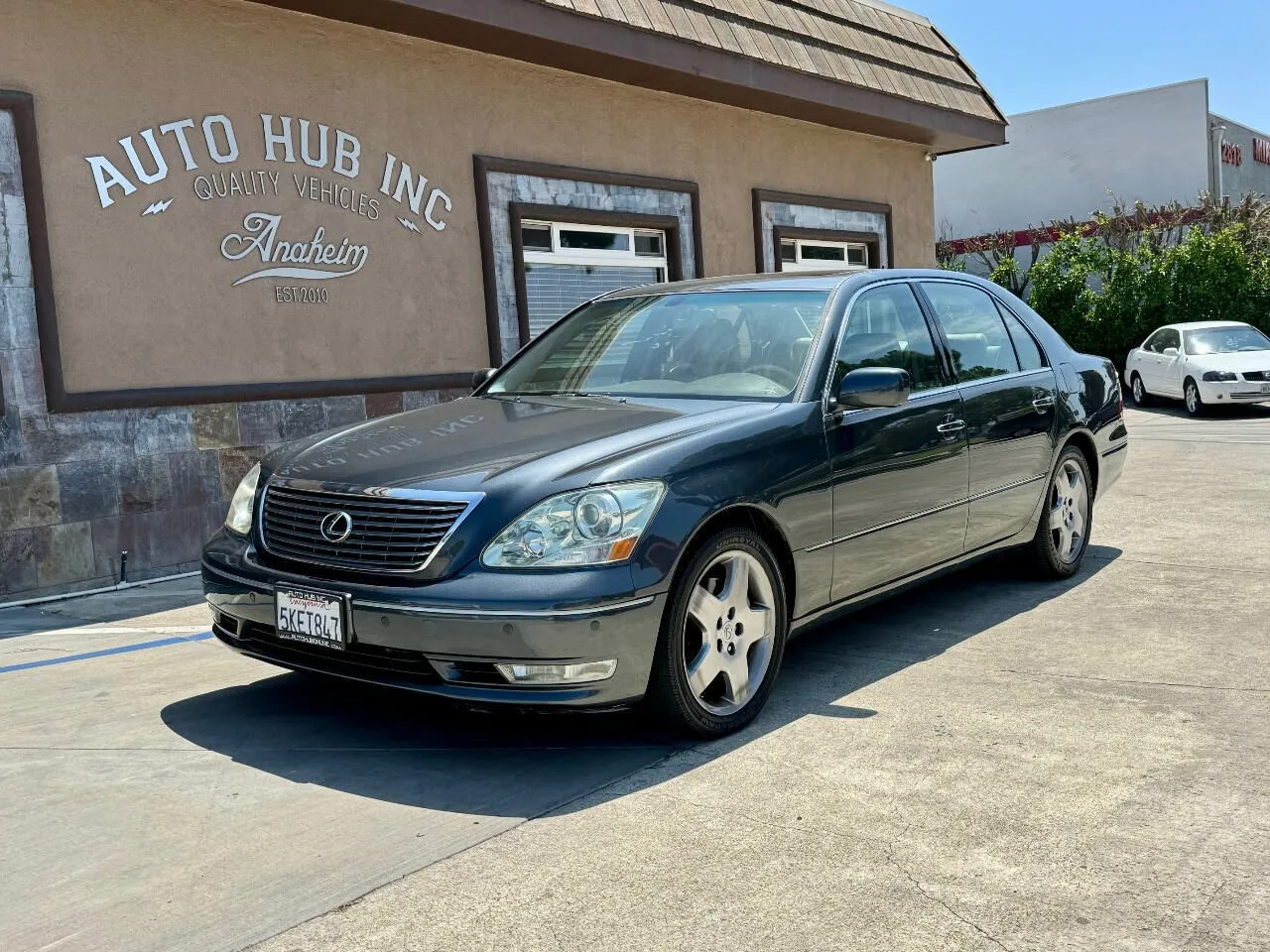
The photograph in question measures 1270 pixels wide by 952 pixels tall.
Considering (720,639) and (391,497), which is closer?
(391,497)

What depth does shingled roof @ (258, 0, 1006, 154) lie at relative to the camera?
909cm

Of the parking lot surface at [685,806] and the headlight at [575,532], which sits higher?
the headlight at [575,532]

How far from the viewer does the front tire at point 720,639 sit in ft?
12.9

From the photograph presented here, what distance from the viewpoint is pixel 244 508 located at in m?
4.59

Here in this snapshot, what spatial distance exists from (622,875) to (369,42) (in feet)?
24.9

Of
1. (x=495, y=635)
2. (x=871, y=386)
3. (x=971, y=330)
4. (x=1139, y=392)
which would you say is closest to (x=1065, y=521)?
(x=971, y=330)

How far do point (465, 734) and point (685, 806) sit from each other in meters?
0.99

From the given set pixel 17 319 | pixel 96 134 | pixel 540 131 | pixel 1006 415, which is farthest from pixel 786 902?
pixel 540 131

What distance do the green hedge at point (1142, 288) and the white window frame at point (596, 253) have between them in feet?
46.1

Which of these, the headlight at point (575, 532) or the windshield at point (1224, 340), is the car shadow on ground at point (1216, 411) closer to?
the windshield at point (1224, 340)

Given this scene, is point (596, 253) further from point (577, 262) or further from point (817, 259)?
point (817, 259)

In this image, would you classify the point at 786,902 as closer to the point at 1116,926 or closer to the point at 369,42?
the point at 1116,926

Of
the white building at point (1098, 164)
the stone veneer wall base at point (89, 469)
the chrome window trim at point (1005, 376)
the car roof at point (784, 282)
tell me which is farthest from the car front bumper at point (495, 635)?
the white building at point (1098, 164)

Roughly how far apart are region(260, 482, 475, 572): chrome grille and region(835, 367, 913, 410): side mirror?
164 cm
